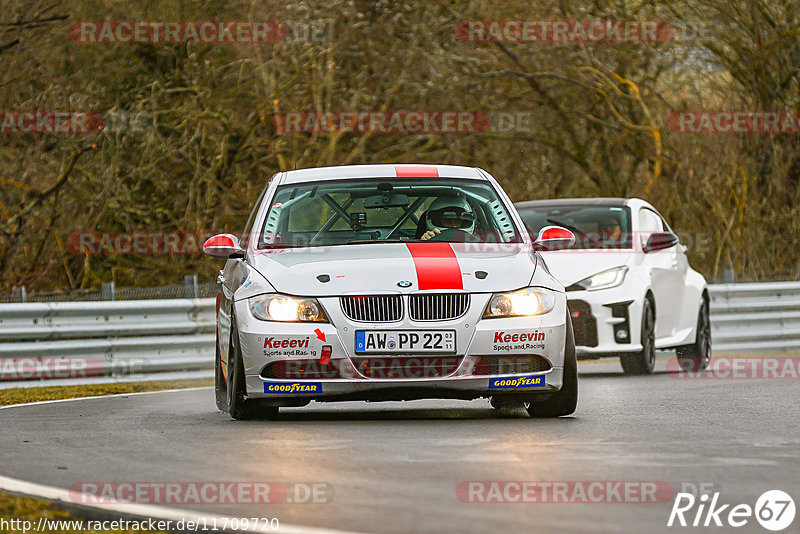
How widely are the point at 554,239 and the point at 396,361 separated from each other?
1.71 metres

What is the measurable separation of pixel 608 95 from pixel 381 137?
381 centimetres

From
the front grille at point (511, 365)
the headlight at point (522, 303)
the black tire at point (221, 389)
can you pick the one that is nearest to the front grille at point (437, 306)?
the headlight at point (522, 303)

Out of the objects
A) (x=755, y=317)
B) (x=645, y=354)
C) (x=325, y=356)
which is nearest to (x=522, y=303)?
(x=325, y=356)

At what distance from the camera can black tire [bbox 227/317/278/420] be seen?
9.53m

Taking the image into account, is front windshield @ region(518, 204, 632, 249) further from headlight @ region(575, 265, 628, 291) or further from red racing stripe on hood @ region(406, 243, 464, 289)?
red racing stripe on hood @ region(406, 243, 464, 289)

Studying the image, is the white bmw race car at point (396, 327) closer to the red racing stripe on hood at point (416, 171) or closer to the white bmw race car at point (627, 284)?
the red racing stripe on hood at point (416, 171)

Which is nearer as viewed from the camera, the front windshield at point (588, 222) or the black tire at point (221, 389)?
the black tire at point (221, 389)

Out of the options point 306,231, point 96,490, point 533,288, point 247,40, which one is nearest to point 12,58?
point 247,40

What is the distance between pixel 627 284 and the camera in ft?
48.5

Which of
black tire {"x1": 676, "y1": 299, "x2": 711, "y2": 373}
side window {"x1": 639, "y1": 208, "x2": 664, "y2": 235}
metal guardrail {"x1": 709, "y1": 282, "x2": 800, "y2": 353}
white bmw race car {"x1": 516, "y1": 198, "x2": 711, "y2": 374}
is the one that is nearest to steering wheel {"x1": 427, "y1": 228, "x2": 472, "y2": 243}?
white bmw race car {"x1": 516, "y1": 198, "x2": 711, "y2": 374}

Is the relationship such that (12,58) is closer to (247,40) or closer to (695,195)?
(247,40)

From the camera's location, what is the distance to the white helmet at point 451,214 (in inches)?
413

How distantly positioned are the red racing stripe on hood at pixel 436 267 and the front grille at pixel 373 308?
0.19 metres

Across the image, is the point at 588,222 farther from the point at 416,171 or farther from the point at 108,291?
the point at 416,171
